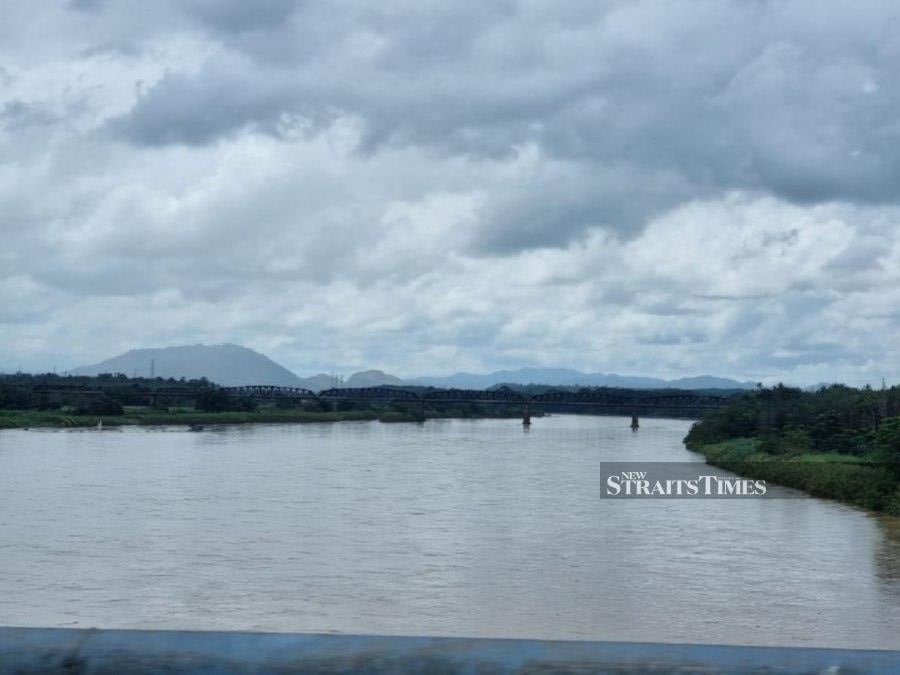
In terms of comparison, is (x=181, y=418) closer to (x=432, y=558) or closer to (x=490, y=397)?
(x=490, y=397)

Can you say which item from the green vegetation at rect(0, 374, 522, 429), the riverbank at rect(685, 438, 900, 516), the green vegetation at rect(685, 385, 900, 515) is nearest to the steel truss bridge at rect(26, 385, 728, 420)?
the green vegetation at rect(0, 374, 522, 429)

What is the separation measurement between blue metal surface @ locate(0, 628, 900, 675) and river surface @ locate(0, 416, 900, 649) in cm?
1012

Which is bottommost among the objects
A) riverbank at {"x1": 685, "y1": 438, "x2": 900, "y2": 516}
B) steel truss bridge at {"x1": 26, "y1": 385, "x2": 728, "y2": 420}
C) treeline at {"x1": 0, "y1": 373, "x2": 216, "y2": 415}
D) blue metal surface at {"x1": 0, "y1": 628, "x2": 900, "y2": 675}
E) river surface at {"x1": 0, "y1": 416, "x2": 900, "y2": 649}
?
river surface at {"x1": 0, "y1": 416, "x2": 900, "y2": 649}

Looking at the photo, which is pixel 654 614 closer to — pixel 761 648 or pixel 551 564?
pixel 551 564

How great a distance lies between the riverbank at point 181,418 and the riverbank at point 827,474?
1493 inches

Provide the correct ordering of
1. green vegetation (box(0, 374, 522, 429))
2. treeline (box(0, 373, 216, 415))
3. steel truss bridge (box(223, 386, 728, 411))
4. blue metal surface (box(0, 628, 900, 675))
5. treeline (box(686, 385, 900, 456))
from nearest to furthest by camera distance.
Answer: blue metal surface (box(0, 628, 900, 675)), treeline (box(686, 385, 900, 456)), green vegetation (box(0, 374, 522, 429)), treeline (box(0, 373, 216, 415)), steel truss bridge (box(223, 386, 728, 411))


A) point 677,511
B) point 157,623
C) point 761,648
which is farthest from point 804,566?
point 761,648

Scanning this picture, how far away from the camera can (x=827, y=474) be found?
3117cm

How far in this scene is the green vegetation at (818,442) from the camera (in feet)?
92.0

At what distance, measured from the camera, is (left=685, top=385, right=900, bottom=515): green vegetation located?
2805cm

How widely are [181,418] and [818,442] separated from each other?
4384 centimetres

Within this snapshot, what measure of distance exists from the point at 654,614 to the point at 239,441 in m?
42.7

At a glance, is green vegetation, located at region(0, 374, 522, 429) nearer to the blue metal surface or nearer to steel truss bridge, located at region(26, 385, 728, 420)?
steel truss bridge, located at region(26, 385, 728, 420)

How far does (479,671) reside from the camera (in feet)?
7.07
